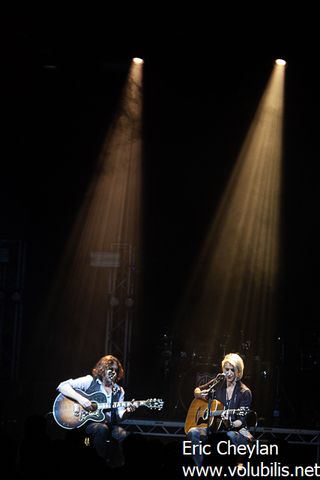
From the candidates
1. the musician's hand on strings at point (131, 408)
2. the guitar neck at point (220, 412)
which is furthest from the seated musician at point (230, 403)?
the musician's hand on strings at point (131, 408)

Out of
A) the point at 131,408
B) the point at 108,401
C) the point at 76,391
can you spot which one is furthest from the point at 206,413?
the point at 76,391

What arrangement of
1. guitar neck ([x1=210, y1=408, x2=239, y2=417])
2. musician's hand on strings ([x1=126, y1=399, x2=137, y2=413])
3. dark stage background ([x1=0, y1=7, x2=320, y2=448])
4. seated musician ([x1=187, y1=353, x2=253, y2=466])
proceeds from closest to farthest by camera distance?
seated musician ([x1=187, y1=353, x2=253, y2=466]) → guitar neck ([x1=210, y1=408, x2=239, y2=417]) → musician's hand on strings ([x1=126, y1=399, x2=137, y2=413]) → dark stage background ([x1=0, y1=7, x2=320, y2=448])

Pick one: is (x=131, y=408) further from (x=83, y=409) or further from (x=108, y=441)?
(x=83, y=409)

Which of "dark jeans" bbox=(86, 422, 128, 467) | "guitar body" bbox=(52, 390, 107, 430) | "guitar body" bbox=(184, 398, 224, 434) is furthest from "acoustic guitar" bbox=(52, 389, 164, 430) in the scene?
"guitar body" bbox=(184, 398, 224, 434)

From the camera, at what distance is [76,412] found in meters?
9.05

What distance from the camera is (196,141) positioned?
14031 mm

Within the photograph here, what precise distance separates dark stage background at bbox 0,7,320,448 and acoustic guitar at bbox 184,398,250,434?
9.08 ft

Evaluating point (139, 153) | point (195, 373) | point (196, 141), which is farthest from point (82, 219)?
point (195, 373)

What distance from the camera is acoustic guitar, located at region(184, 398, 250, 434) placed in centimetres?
877

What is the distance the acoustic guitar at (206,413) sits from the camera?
8773mm

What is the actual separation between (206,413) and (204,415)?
0.12ft

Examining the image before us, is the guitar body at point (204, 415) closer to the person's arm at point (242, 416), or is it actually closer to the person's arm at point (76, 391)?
the person's arm at point (242, 416)

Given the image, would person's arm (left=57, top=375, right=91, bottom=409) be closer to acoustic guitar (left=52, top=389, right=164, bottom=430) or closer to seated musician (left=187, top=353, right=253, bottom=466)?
acoustic guitar (left=52, top=389, right=164, bottom=430)

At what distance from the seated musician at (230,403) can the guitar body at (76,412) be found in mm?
1130
